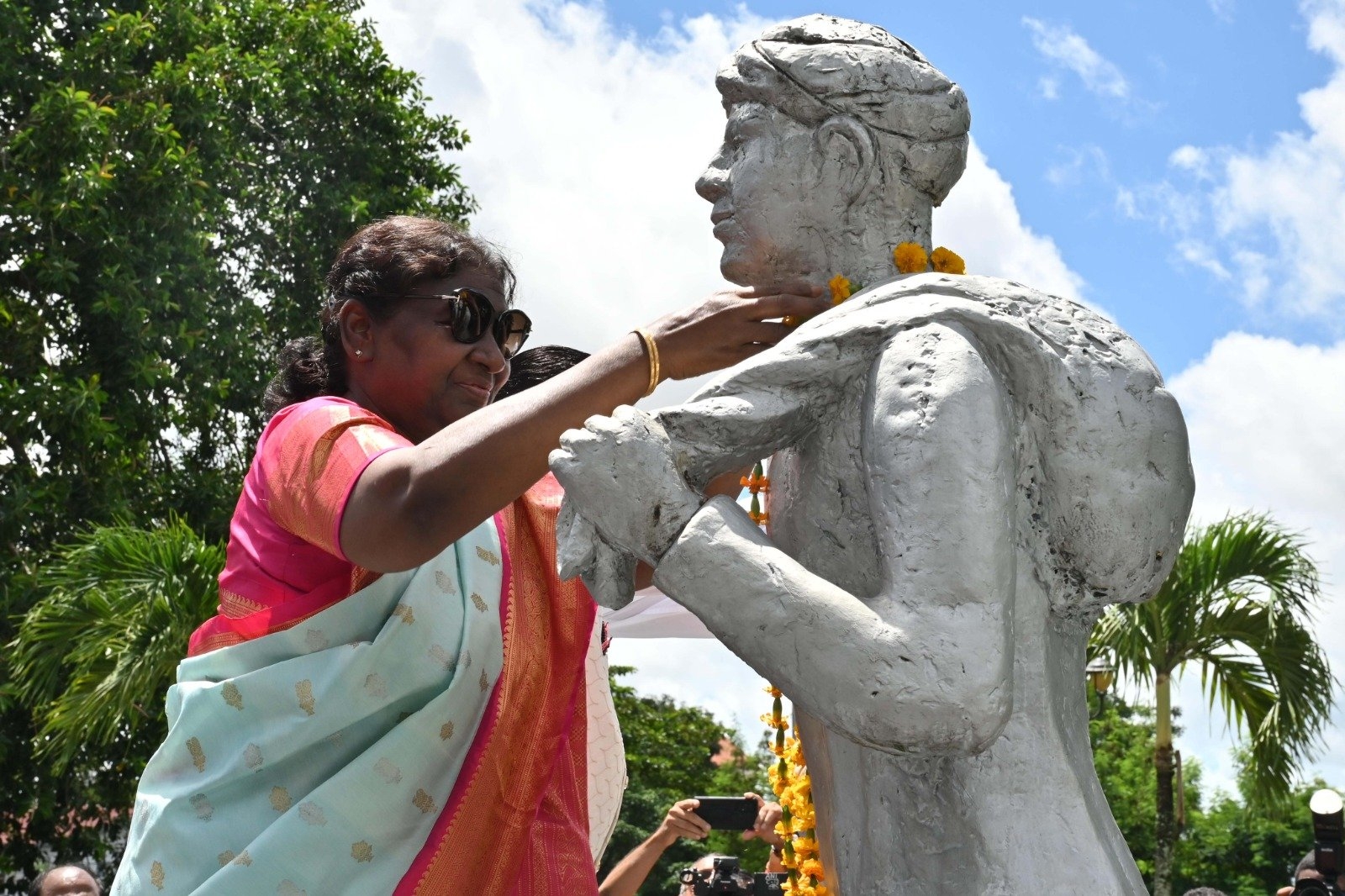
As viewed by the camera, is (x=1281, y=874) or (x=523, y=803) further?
(x=1281, y=874)

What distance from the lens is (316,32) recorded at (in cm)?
1295

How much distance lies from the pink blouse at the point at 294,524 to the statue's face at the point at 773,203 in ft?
2.28

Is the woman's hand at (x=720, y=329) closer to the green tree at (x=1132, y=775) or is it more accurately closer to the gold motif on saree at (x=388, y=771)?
the gold motif on saree at (x=388, y=771)

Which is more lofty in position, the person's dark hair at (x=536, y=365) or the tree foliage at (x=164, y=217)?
the tree foliage at (x=164, y=217)

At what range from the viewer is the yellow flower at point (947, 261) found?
2.37 m

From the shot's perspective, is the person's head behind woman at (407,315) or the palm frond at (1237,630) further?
the palm frond at (1237,630)

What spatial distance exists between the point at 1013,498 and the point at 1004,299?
1.07 ft

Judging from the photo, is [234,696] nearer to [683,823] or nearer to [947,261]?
[947,261]

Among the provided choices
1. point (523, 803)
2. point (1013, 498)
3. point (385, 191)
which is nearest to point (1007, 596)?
point (1013, 498)

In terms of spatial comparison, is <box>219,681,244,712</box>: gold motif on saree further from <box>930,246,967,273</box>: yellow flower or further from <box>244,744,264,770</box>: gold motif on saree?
<box>930,246,967,273</box>: yellow flower

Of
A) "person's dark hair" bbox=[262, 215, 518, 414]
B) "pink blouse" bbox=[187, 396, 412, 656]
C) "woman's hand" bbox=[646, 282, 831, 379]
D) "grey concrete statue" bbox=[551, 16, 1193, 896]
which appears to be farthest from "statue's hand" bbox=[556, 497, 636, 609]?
"person's dark hair" bbox=[262, 215, 518, 414]

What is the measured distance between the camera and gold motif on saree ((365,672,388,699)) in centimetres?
252

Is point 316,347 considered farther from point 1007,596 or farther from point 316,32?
point 316,32

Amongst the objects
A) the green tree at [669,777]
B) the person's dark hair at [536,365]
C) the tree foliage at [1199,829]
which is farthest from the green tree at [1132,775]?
the person's dark hair at [536,365]
